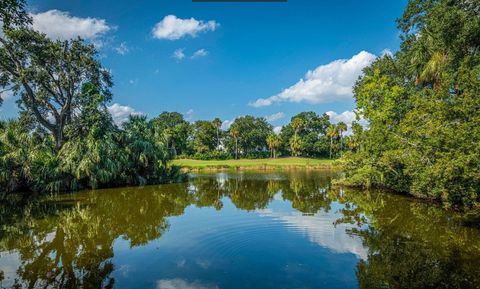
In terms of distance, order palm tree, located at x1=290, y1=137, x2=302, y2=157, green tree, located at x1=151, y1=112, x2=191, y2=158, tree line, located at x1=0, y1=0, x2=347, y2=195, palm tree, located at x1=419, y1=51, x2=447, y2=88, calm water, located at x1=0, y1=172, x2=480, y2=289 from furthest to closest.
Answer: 1. palm tree, located at x1=290, y1=137, x2=302, y2=157
2. green tree, located at x1=151, y1=112, x2=191, y2=158
3. tree line, located at x1=0, y1=0, x2=347, y2=195
4. palm tree, located at x1=419, y1=51, x2=447, y2=88
5. calm water, located at x1=0, y1=172, x2=480, y2=289

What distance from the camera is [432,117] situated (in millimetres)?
14617

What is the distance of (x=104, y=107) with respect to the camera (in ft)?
95.2

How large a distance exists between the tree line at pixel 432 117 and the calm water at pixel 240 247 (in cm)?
176

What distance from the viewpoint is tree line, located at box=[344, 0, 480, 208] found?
12.5 m

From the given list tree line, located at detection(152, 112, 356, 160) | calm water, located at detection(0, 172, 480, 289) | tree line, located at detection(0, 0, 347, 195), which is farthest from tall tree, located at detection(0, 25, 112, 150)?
tree line, located at detection(152, 112, 356, 160)

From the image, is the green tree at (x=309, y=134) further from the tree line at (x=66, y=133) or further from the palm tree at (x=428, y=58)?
the palm tree at (x=428, y=58)

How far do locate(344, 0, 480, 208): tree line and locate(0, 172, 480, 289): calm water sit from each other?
1.76 meters

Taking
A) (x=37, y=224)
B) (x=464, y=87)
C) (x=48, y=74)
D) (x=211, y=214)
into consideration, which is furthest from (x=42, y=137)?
(x=464, y=87)

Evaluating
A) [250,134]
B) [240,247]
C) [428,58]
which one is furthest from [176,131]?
[240,247]

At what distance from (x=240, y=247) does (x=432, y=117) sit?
37.3 feet

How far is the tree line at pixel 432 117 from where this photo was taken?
1252 centimetres

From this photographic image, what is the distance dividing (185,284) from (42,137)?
26.7 meters

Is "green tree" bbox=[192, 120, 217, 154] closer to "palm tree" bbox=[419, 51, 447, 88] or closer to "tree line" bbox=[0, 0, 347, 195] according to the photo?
"tree line" bbox=[0, 0, 347, 195]

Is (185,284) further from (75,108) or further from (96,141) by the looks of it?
(75,108)
